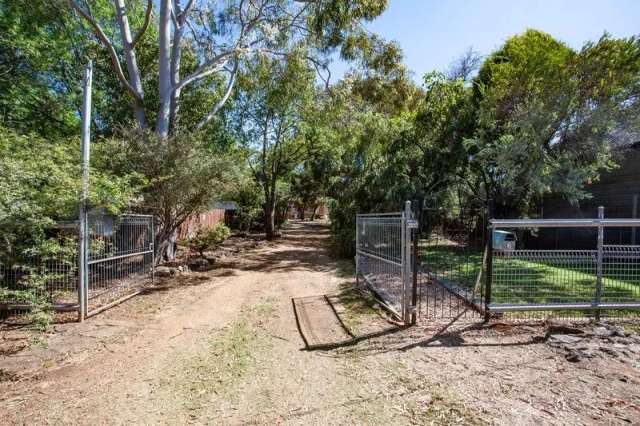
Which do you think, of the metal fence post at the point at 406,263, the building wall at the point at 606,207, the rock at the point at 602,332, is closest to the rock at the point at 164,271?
the metal fence post at the point at 406,263

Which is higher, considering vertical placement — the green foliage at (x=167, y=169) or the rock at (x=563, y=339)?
the green foliage at (x=167, y=169)

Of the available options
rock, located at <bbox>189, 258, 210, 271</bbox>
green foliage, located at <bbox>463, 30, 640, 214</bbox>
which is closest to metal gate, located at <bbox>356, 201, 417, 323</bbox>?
green foliage, located at <bbox>463, 30, 640, 214</bbox>

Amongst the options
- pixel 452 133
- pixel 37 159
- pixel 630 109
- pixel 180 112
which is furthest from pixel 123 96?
pixel 630 109

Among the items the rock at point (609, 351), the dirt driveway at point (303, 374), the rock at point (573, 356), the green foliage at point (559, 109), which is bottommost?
the dirt driveway at point (303, 374)

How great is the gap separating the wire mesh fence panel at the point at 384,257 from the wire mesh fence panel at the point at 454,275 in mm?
363

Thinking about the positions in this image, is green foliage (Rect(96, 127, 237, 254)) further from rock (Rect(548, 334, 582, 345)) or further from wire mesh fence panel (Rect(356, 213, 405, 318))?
rock (Rect(548, 334, 582, 345))

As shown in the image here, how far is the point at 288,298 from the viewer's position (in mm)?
6621

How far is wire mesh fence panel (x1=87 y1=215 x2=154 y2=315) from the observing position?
5504mm

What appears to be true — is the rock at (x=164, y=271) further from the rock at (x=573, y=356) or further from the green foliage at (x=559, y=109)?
the green foliage at (x=559, y=109)

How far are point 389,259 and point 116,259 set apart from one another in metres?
4.87

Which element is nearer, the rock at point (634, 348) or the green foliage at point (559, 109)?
the rock at point (634, 348)

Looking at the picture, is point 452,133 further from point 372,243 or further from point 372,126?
point 372,243

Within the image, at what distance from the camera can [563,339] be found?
13.3 ft

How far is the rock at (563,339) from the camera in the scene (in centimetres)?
399
